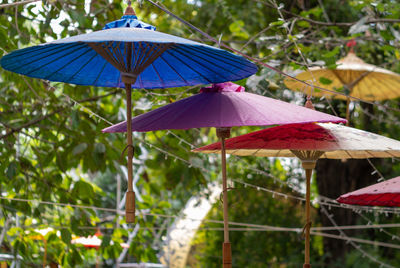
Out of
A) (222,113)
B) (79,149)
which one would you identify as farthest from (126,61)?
(79,149)

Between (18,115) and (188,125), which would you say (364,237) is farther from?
(188,125)

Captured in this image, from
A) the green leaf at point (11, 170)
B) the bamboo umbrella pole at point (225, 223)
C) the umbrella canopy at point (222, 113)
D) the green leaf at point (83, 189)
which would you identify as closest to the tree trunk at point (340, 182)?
the green leaf at point (83, 189)

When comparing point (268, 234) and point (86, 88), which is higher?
point (86, 88)

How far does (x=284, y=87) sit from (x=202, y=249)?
3.73 metres

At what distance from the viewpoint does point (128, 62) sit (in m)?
2.17

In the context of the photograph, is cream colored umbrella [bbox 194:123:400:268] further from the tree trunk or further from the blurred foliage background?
the tree trunk

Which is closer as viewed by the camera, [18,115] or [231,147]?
[231,147]

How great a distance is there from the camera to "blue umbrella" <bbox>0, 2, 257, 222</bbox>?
2.06 meters

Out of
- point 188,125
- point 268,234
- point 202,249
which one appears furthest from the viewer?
point 202,249

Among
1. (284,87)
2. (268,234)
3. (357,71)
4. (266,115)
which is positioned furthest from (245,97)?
(268,234)

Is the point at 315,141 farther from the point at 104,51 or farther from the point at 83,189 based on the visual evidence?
the point at 83,189

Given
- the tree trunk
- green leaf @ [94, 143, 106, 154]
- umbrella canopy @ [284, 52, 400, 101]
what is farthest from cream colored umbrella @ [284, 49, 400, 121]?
green leaf @ [94, 143, 106, 154]

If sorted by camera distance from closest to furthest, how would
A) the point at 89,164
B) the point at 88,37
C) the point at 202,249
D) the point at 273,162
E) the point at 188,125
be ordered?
the point at 88,37 → the point at 188,125 → the point at 89,164 → the point at 273,162 → the point at 202,249

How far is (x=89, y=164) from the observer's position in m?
4.14
